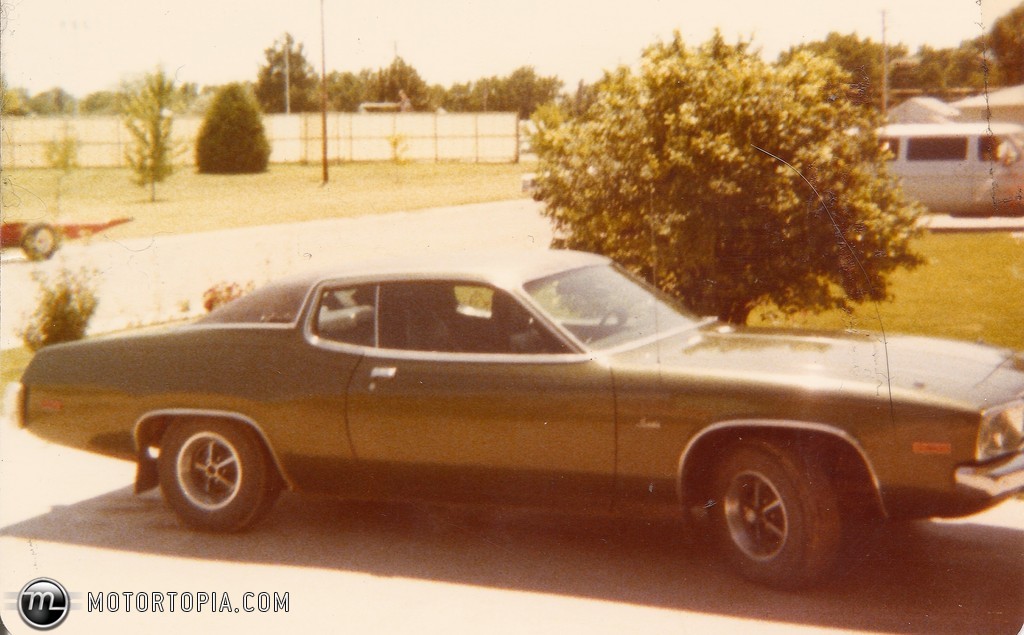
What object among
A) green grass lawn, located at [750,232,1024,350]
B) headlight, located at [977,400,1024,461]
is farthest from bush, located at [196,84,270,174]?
headlight, located at [977,400,1024,461]

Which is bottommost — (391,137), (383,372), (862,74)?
(383,372)

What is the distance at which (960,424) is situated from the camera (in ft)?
12.9

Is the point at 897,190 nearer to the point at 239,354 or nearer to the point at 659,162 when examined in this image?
the point at 659,162

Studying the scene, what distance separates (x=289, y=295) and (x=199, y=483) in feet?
3.47

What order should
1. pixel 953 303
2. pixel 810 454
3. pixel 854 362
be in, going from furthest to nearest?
pixel 953 303, pixel 854 362, pixel 810 454

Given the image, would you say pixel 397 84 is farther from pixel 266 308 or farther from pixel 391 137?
pixel 391 137

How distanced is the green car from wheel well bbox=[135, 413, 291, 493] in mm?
13

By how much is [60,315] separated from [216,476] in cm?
422

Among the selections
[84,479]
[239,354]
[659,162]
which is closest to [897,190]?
[659,162]

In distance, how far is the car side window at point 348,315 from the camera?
17.0 feet

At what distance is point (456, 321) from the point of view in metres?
5.09

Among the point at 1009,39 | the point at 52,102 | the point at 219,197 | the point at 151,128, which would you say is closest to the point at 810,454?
the point at 1009,39

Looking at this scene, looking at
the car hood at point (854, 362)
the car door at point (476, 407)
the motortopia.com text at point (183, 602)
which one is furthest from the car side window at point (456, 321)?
the motortopia.com text at point (183, 602)

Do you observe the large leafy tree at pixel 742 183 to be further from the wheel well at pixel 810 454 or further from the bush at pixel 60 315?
the bush at pixel 60 315
